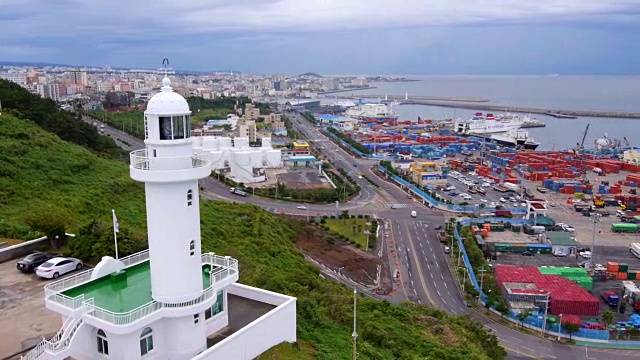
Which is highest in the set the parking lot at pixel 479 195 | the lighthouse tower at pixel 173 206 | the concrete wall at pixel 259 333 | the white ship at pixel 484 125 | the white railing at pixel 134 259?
the lighthouse tower at pixel 173 206

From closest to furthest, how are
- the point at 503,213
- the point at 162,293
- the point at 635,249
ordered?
the point at 162,293 → the point at 635,249 → the point at 503,213

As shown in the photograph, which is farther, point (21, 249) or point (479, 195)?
point (479, 195)

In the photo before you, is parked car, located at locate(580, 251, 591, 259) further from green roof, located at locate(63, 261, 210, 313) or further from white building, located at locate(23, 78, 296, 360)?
green roof, located at locate(63, 261, 210, 313)

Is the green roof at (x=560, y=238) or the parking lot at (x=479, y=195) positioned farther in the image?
the parking lot at (x=479, y=195)

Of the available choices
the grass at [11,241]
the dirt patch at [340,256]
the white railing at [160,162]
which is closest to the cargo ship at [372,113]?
the dirt patch at [340,256]

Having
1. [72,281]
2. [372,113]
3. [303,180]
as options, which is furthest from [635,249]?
[372,113]

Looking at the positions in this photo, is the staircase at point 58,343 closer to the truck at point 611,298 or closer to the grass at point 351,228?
the grass at point 351,228

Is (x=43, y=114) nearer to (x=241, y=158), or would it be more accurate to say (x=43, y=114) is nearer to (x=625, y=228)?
(x=241, y=158)
